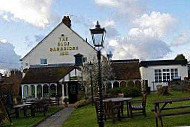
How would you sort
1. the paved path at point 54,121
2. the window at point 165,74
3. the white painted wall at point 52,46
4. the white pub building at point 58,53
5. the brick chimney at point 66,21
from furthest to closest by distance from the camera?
the brick chimney at point 66,21, the white painted wall at point 52,46, the white pub building at point 58,53, the window at point 165,74, the paved path at point 54,121

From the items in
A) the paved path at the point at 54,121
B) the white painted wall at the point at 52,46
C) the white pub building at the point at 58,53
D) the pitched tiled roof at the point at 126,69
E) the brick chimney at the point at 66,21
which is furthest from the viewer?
the brick chimney at the point at 66,21

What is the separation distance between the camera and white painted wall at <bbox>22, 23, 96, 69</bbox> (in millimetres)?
52969

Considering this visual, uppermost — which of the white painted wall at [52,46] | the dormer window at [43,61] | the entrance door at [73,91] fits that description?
the white painted wall at [52,46]

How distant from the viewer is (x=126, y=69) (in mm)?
48406

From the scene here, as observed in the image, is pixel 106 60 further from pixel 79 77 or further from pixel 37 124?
pixel 37 124

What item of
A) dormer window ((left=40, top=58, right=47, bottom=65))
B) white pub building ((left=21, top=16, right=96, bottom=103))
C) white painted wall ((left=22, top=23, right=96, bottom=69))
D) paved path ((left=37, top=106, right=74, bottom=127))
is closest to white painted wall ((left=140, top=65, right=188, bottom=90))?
white pub building ((left=21, top=16, right=96, bottom=103))

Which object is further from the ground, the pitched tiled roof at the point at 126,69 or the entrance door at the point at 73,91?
the pitched tiled roof at the point at 126,69

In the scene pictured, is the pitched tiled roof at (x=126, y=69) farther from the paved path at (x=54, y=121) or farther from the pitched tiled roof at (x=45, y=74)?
the paved path at (x=54, y=121)

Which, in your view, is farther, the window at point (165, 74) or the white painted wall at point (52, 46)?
the white painted wall at point (52, 46)

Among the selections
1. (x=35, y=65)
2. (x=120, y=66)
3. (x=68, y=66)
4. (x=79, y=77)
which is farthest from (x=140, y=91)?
(x=35, y=65)

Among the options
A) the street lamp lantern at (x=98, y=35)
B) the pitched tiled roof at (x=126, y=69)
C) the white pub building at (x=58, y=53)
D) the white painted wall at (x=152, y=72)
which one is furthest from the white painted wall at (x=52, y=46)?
the street lamp lantern at (x=98, y=35)

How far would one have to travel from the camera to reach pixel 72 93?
45.2 metres

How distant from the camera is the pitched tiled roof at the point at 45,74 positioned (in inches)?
1855

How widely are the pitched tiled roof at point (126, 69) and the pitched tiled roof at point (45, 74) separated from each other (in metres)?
5.61
